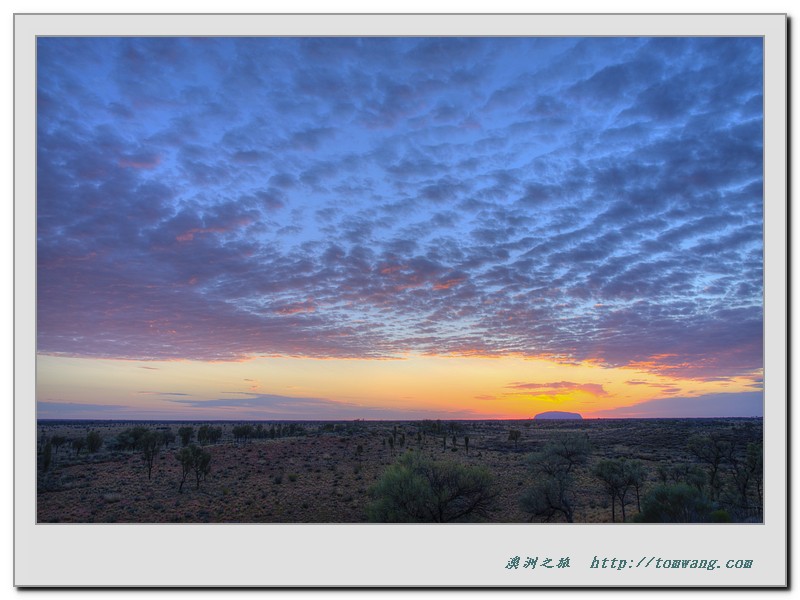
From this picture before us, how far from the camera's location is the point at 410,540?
30.1 ft

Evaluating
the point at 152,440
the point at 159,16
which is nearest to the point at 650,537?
the point at 159,16

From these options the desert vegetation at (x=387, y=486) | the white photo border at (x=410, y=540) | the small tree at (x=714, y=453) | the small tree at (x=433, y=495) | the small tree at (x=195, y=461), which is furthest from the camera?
the small tree at (x=195, y=461)

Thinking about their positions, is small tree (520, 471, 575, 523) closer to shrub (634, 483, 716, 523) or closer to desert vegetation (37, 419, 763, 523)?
desert vegetation (37, 419, 763, 523)

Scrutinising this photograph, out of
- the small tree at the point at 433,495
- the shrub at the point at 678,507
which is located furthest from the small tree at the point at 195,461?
the shrub at the point at 678,507

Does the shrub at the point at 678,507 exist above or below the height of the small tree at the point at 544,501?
above

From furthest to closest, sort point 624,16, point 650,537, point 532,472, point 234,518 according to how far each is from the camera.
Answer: point 532,472
point 234,518
point 624,16
point 650,537

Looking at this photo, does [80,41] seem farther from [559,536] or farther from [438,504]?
[438,504]

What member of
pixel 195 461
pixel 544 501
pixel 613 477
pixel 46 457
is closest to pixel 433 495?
pixel 544 501

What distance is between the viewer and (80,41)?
33.5ft

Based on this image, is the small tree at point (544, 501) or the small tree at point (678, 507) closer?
the small tree at point (678, 507)

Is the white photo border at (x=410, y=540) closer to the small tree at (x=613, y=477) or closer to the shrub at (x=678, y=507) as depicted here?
the shrub at (x=678, y=507)

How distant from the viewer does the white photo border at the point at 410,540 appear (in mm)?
9000

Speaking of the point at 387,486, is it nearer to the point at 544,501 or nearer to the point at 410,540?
the point at 410,540

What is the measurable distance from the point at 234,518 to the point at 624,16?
1995cm
